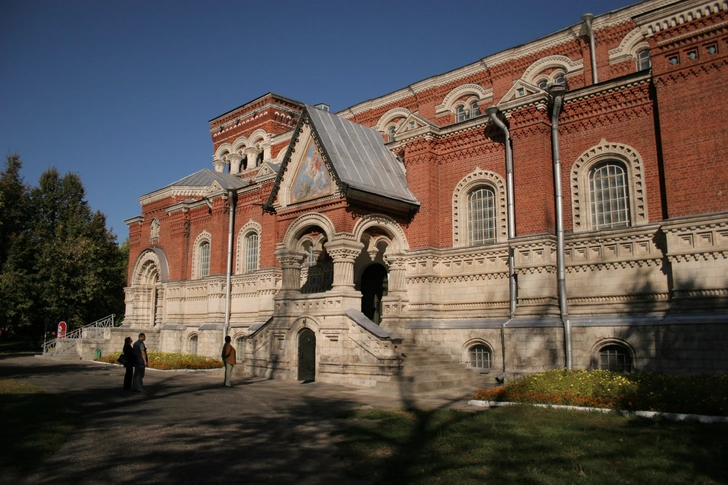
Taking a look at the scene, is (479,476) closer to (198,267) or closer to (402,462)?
(402,462)

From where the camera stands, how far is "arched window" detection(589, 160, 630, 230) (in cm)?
1506

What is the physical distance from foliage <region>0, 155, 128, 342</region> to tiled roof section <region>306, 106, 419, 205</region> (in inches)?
866

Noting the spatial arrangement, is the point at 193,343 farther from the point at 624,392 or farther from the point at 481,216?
the point at 624,392

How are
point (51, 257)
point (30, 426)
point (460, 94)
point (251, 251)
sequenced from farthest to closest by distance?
point (51, 257) < point (251, 251) < point (460, 94) < point (30, 426)

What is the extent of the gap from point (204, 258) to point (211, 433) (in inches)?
792

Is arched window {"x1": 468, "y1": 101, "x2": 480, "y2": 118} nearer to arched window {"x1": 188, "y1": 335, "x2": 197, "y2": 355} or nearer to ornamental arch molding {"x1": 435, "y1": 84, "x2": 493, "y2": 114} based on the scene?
ornamental arch molding {"x1": 435, "y1": 84, "x2": 493, "y2": 114}

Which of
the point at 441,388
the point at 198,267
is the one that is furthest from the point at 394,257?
the point at 198,267

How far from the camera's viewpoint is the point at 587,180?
15.7 meters

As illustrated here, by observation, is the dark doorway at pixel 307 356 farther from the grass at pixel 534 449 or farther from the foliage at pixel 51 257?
the foliage at pixel 51 257

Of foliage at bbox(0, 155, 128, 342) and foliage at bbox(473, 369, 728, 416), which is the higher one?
foliage at bbox(0, 155, 128, 342)

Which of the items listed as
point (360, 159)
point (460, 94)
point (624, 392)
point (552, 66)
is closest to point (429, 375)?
point (624, 392)

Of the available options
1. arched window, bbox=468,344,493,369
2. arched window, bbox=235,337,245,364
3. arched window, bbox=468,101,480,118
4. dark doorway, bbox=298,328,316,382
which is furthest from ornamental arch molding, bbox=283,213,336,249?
arched window, bbox=468,101,480,118

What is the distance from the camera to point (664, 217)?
14.0m

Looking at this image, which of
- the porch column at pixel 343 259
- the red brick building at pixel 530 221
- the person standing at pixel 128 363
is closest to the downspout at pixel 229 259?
the red brick building at pixel 530 221
